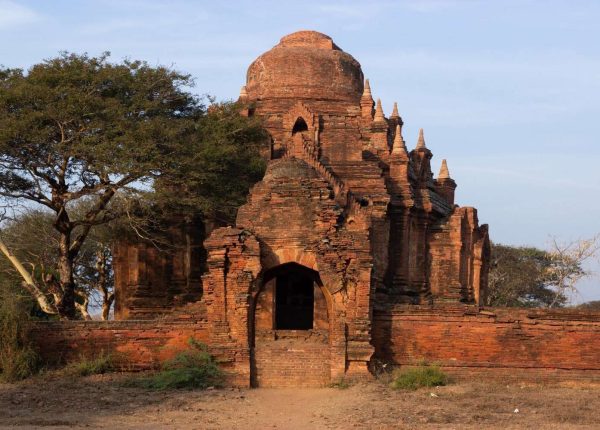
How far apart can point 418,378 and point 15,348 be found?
7.14 meters

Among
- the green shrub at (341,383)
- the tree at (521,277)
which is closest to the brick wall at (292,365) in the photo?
the green shrub at (341,383)

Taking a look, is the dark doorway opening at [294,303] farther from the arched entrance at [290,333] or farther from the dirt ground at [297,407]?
the dirt ground at [297,407]

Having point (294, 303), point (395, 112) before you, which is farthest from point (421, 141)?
point (294, 303)

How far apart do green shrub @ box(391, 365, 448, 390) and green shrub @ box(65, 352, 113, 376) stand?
514 cm

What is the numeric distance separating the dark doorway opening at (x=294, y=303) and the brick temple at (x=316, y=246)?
29 millimetres

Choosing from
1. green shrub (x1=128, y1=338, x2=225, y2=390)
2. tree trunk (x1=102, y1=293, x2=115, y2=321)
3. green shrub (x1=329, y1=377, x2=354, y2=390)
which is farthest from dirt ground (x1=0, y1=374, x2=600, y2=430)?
tree trunk (x1=102, y1=293, x2=115, y2=321)

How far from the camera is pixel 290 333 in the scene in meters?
18.6

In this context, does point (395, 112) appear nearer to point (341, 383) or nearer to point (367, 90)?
point (367, 90)

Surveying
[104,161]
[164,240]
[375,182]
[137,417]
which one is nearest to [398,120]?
[375,182]

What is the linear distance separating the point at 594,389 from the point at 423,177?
11268 mm

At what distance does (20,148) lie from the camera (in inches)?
861

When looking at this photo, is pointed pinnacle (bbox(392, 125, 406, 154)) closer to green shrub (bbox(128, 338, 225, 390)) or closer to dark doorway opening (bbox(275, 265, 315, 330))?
dark doorway opening (bbox(275, 265, 315, 330))

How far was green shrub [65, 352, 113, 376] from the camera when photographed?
17422 millimetres

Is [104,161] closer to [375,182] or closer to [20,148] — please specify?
[20,148]
